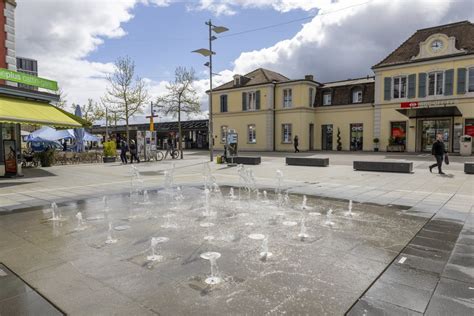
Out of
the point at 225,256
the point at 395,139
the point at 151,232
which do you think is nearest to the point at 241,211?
the point at 151,232

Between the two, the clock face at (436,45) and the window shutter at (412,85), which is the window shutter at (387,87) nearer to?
the window shutter at (412,85)

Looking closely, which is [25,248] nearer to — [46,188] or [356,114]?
[46,188]

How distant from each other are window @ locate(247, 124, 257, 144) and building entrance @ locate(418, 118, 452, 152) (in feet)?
58.9

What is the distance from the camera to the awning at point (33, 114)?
13145mm

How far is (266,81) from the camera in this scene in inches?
1558

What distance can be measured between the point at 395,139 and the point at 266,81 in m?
15.6

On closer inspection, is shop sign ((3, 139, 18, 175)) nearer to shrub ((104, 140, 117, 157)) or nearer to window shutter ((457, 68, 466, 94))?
shrub ((104, 140, 117, 157))

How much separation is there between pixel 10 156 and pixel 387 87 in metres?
30.6

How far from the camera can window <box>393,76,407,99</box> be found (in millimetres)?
31312

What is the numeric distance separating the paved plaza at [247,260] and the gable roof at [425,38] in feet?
84.8

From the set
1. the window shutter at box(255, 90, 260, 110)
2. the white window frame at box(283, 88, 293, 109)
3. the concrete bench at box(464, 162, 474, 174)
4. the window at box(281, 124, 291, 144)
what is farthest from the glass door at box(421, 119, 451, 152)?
the window shutter at box(255, 90, 260, 110)

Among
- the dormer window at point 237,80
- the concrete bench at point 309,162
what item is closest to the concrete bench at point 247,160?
the concrete bench at point 309,162

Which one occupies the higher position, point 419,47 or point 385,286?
point 419,47

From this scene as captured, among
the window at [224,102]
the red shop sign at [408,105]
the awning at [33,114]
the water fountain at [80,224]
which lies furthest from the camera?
the window at [224,102]
